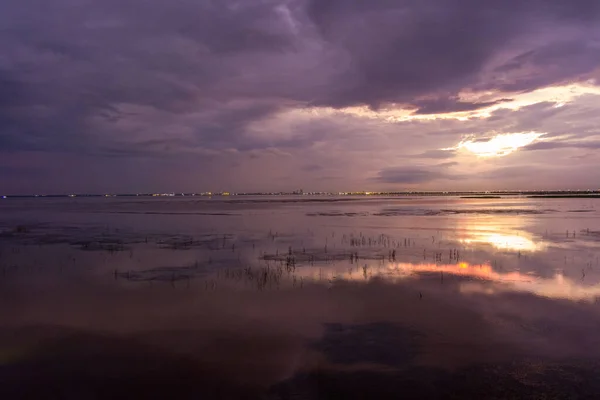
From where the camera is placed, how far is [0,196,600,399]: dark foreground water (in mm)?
8664

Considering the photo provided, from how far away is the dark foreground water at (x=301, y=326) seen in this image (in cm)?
866

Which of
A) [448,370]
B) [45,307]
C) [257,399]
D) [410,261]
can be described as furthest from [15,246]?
[448,370]

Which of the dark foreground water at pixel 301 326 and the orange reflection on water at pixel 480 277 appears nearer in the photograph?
the dark foreground water at pixel 301 326

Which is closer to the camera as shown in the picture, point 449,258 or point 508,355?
point 508,355

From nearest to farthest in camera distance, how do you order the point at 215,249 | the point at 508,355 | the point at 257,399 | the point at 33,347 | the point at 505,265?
the point at 257,399, the point at 508,355, the point at 33,347, the point at 505,265, the point at 215,249

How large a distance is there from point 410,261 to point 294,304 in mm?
10566

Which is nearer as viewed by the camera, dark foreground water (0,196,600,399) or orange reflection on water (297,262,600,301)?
dark foreground water (0,196,600,399)

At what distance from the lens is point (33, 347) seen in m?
10.7

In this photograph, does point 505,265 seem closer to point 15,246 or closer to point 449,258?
point 449,258

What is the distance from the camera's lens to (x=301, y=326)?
485 inches

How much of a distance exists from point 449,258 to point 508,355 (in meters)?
14.4

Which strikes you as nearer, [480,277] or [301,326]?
[301,326]

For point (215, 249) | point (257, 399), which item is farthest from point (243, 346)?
point (215, 249)

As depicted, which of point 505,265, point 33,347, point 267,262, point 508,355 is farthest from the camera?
point 267,262
